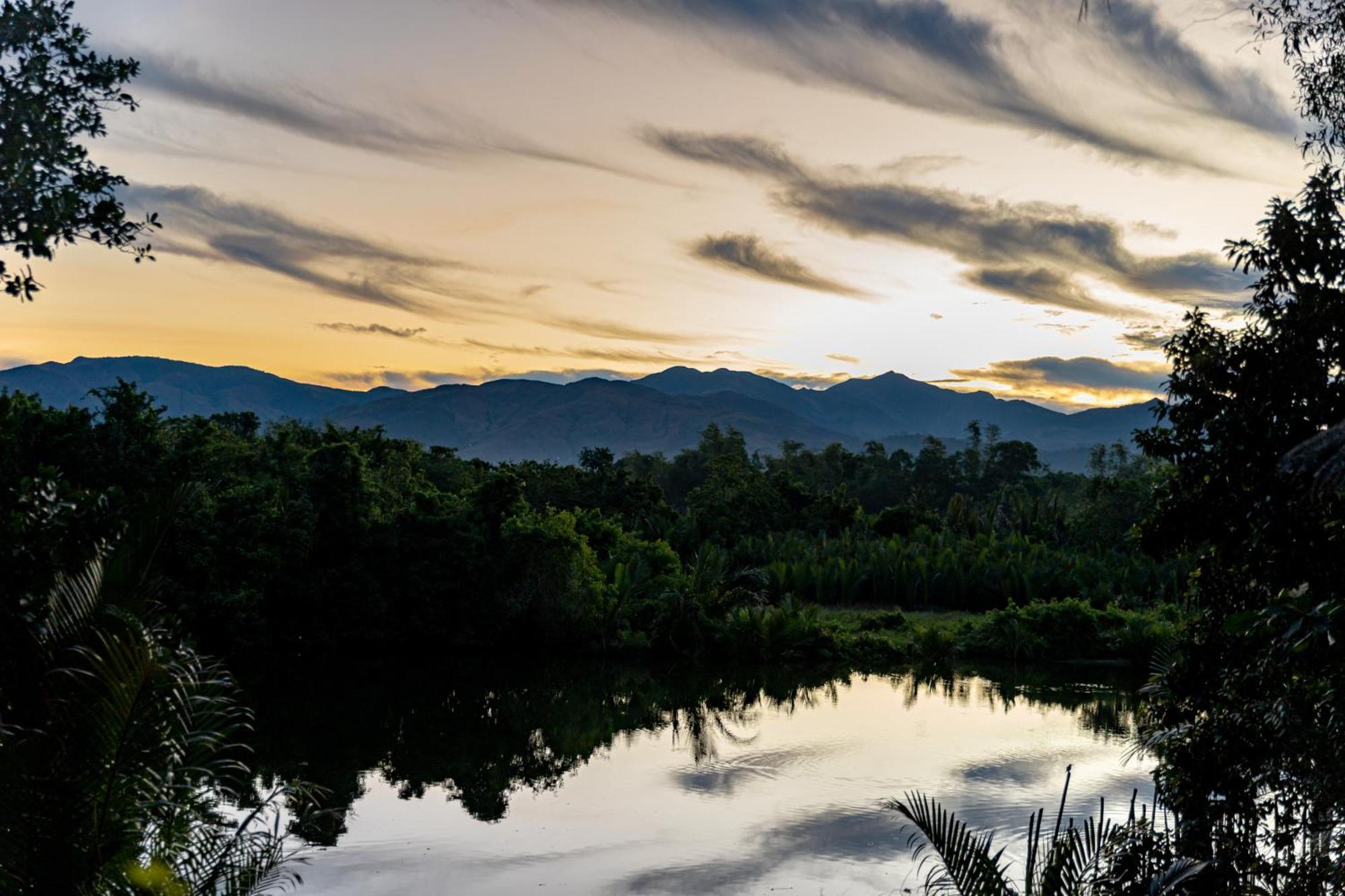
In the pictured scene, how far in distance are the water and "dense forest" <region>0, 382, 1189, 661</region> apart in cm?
196

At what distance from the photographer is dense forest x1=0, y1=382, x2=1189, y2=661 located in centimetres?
1988

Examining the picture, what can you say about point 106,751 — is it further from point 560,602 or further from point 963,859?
point 560,602

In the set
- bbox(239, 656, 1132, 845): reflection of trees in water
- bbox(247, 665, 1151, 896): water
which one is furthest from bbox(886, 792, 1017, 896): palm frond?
bbox(239, 656, 1132, 845): reflection of trees in water

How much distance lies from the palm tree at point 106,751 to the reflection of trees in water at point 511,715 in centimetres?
666

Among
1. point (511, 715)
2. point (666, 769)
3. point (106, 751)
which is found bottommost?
point (511, 715)


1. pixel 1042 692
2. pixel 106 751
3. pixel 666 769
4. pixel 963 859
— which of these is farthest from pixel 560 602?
pixel 106 751

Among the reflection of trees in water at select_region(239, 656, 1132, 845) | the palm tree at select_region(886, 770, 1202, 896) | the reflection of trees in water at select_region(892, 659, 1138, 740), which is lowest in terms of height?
the reflection of trees in water at select_region(239, 656, 1132, 845)

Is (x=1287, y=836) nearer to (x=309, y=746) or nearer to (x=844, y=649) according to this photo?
(x=309, y=746)

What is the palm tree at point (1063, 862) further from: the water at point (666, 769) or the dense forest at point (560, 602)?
the water at point (666, 769)

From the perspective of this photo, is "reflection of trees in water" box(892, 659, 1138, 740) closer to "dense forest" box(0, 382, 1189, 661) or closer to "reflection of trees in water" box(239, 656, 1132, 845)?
"reflection of trees in water" box(239, 656, 1132, 845)

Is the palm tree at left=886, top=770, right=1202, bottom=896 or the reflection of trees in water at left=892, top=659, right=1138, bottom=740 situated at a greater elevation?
the palm tree at left=886, top=770, right=1202, bottom=896

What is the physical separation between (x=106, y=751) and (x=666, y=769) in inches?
451

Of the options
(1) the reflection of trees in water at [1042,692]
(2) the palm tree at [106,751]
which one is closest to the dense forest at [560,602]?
(2) the palm tree at [106,751]

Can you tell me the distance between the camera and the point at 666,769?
15227mm
